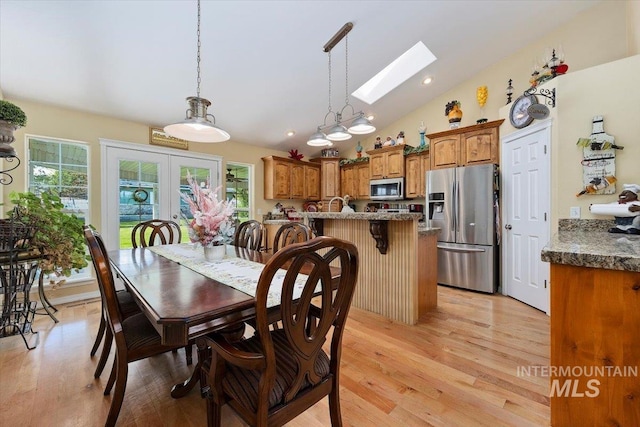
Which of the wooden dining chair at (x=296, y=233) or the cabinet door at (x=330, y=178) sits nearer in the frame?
the wooden dining chair at (x=296, y=233)

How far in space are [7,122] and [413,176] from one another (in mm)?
4818

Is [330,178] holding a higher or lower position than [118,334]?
higher

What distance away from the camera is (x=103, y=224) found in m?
3.38

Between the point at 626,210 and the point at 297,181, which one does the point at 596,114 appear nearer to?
the point at 626,210

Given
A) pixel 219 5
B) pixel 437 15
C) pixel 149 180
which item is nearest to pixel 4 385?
pixel 149 180

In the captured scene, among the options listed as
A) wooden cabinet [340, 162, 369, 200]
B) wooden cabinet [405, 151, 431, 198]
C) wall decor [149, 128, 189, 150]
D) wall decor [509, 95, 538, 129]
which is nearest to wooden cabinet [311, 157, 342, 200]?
wooden cabinet [340, 162, 369, 200]

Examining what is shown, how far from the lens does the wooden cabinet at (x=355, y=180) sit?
5.32 m

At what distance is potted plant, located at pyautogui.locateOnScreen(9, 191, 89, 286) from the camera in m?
2.24

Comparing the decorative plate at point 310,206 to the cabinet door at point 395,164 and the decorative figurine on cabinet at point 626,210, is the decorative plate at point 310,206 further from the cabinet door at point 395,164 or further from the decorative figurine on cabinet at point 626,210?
the decorative figurine on cabinet at point 626,210

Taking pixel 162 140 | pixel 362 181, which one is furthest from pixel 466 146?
pixel 162 140

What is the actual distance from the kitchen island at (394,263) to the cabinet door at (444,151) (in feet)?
5.14

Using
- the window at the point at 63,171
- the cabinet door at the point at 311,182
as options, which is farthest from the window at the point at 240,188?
the window at the point at 63,171

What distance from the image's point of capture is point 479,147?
3645 millimetres

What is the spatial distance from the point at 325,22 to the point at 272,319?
287cm
